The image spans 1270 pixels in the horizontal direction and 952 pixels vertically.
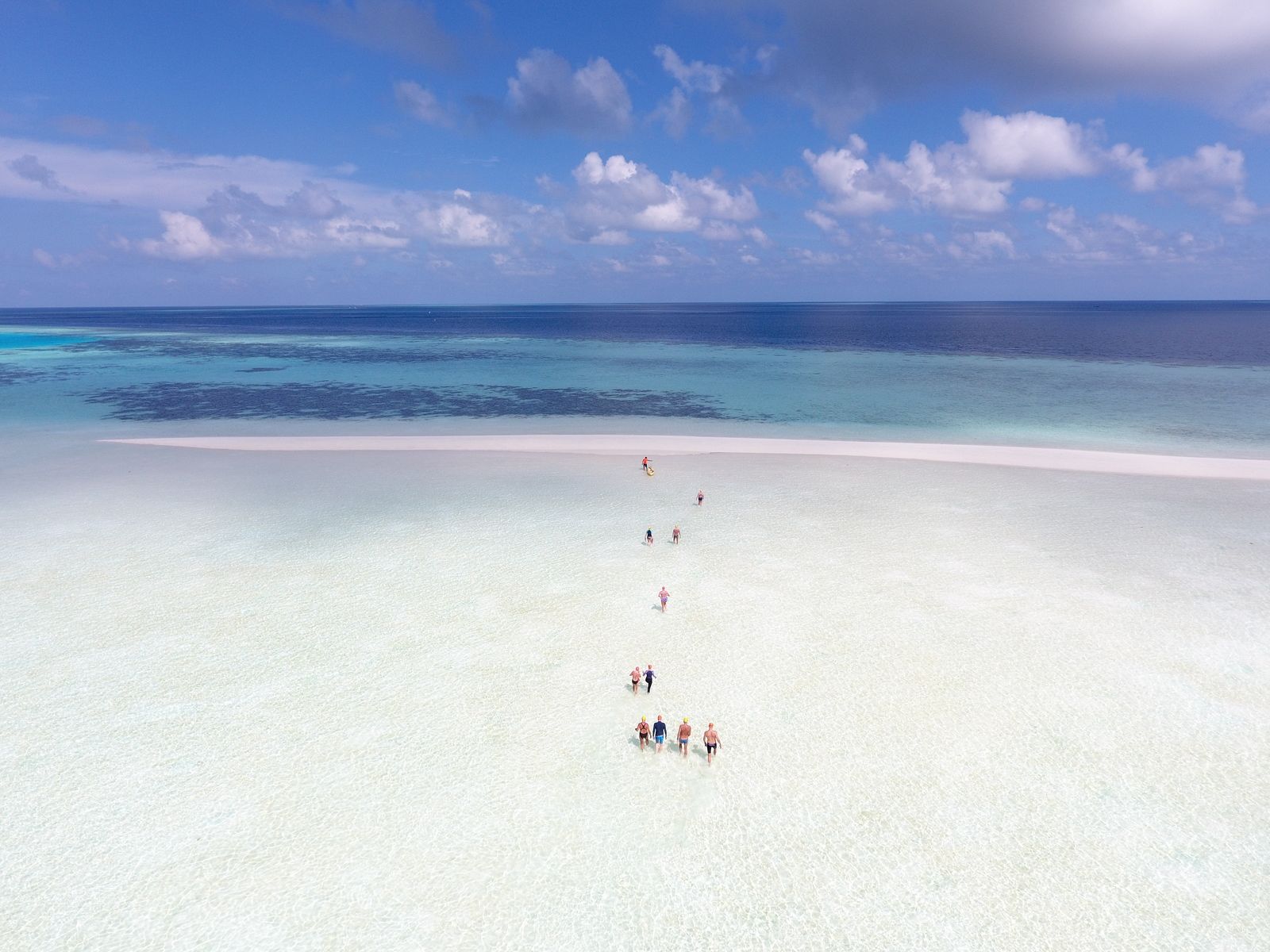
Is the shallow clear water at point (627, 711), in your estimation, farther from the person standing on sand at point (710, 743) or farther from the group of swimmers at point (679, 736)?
the group of swimmers at point (679, 736)

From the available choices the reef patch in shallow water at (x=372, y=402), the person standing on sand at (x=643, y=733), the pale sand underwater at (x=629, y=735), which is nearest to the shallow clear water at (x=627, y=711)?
the pale sand underwater at (x=629, y=735)

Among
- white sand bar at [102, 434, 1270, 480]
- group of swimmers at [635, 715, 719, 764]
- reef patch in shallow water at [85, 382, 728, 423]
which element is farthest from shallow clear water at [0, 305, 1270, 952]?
reef patch in shallow water at [85, 382, 728, 423]

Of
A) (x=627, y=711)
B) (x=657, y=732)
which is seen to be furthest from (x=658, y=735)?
(x=627, y=711)

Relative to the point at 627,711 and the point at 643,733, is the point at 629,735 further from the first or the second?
the point at 627,711

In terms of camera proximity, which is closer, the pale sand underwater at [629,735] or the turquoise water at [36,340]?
the pale sand underwater at [629,735]

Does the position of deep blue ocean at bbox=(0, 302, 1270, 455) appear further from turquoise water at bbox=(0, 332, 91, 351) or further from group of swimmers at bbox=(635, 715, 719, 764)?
group of swimmers at bbox=(635, 715, 719, 764)

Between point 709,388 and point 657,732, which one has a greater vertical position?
point 709,388
